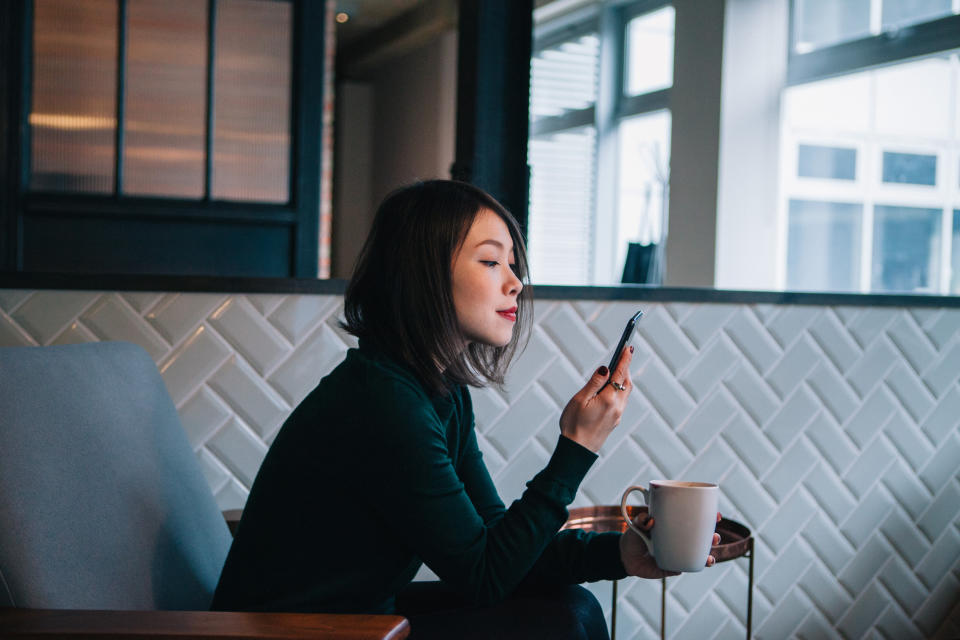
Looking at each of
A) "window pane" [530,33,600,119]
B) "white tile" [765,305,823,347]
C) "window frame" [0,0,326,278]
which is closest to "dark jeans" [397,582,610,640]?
"white tile" [765,305,823,347]

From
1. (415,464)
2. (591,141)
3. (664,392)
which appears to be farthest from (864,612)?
(591,141)

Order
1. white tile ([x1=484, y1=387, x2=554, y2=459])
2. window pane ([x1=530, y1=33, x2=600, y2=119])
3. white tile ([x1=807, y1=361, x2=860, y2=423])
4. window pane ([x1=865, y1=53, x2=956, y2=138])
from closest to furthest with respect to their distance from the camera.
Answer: white tile ([x1=484, y1=387, x2=554, y2=459])
white tile ([x1=807, y1=361, x2=860, y2=423])
window pane ([x1=865, y1=53, x2=956, y2=138])
window pane ([x1=530, y1=33, x2=600, y2=119])

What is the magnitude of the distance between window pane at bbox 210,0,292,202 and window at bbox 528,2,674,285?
8.03 feet

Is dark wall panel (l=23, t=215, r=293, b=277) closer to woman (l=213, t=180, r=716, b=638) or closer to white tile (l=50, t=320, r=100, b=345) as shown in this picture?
white tile (l=50, t=320, r=100, b=345)

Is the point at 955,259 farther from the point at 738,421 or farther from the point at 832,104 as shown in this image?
the point at 738,421

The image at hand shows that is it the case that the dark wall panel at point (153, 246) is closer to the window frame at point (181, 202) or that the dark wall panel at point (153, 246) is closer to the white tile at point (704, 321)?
the window frame at point (181, 202)

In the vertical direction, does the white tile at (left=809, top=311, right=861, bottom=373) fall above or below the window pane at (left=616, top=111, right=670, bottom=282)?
below

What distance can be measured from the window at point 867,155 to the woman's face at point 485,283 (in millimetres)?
3384

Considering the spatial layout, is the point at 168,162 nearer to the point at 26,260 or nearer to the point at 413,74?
the point at 26,260

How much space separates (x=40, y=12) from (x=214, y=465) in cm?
200

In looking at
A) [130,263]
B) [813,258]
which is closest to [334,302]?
[130,263]

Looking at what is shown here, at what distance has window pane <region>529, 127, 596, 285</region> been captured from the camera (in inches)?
234

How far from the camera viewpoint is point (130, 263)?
10.5 feet

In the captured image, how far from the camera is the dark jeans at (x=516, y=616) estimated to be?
46.6 inches
